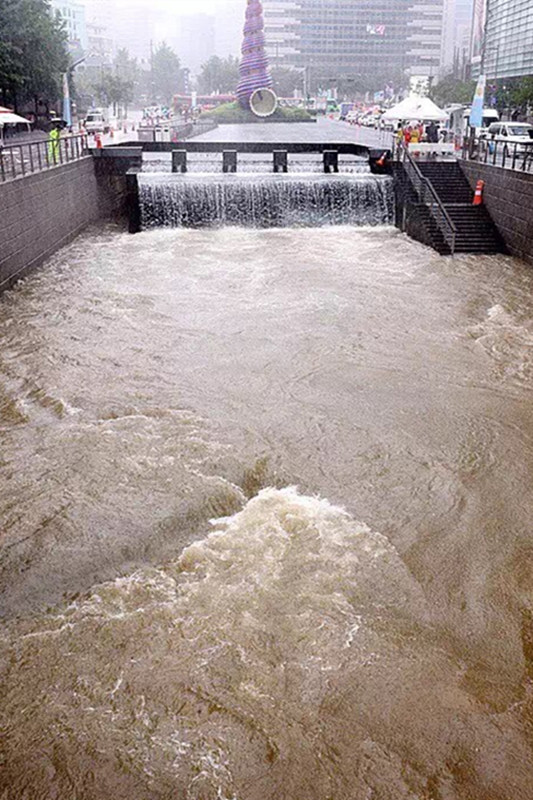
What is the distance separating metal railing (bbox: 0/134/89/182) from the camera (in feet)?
62.4

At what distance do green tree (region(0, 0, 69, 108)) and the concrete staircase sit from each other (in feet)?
95.9

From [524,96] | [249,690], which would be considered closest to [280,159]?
[249,690]

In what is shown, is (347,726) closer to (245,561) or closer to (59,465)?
(245,561)

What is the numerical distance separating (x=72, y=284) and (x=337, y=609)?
13447 millimetres

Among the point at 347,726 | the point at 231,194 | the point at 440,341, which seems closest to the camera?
the point at 347,726

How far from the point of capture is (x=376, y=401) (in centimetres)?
1163

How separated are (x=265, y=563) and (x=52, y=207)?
16.8 metres

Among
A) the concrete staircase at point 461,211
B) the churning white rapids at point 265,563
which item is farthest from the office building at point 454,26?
the churning white rapids at point 265,563

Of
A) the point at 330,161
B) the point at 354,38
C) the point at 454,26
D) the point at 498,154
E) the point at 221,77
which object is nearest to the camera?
the point at 498,154

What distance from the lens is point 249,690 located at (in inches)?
237

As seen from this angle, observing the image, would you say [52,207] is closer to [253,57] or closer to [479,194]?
[479,194]

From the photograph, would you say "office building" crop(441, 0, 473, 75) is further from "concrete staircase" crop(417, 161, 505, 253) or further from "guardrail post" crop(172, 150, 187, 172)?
"concrete staircase" crop(417, 161, 505, 253)

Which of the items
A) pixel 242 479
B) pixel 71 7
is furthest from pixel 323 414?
pixel 71 7

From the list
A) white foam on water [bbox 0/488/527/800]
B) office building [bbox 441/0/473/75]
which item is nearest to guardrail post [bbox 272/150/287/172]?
white foam on water [bbox 0/488/527/800]
